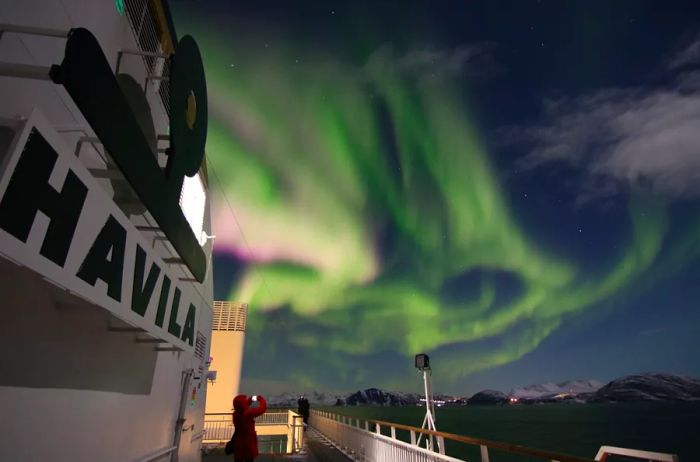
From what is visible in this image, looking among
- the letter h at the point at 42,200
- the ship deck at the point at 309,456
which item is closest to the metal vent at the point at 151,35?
the letter h at the point at 42,200

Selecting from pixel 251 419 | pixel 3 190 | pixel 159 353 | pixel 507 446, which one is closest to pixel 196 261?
pixel 159 353

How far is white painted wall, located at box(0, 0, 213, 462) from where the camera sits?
10.5ft

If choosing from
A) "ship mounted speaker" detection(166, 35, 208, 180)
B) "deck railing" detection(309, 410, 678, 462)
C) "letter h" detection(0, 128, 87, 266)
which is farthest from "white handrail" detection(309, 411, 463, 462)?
"ship mounted speaker" detection(166, 35, 208, 180)

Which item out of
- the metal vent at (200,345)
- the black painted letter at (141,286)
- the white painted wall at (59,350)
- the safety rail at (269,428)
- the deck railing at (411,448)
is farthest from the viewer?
the safety rail at (269,428)

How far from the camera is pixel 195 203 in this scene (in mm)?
9695

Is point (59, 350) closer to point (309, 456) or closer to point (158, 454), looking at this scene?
point (158, 454)

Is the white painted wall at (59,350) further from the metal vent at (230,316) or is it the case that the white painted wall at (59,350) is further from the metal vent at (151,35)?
the metal vent at (230,316)

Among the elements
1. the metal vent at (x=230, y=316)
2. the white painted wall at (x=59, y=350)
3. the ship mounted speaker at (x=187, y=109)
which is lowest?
the white painted wall at (x=59, y=350)

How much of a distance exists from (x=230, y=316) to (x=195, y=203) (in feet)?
67.1

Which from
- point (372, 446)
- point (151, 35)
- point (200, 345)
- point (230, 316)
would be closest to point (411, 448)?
point (372, 446)

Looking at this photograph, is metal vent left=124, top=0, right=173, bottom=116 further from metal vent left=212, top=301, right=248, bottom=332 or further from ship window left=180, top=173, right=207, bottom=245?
metal vent left=212, top=301, right=248, bottom=332

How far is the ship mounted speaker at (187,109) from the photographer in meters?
5.69

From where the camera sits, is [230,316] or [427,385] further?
[230,316]

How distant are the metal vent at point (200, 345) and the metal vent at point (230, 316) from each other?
1701 centimetres
